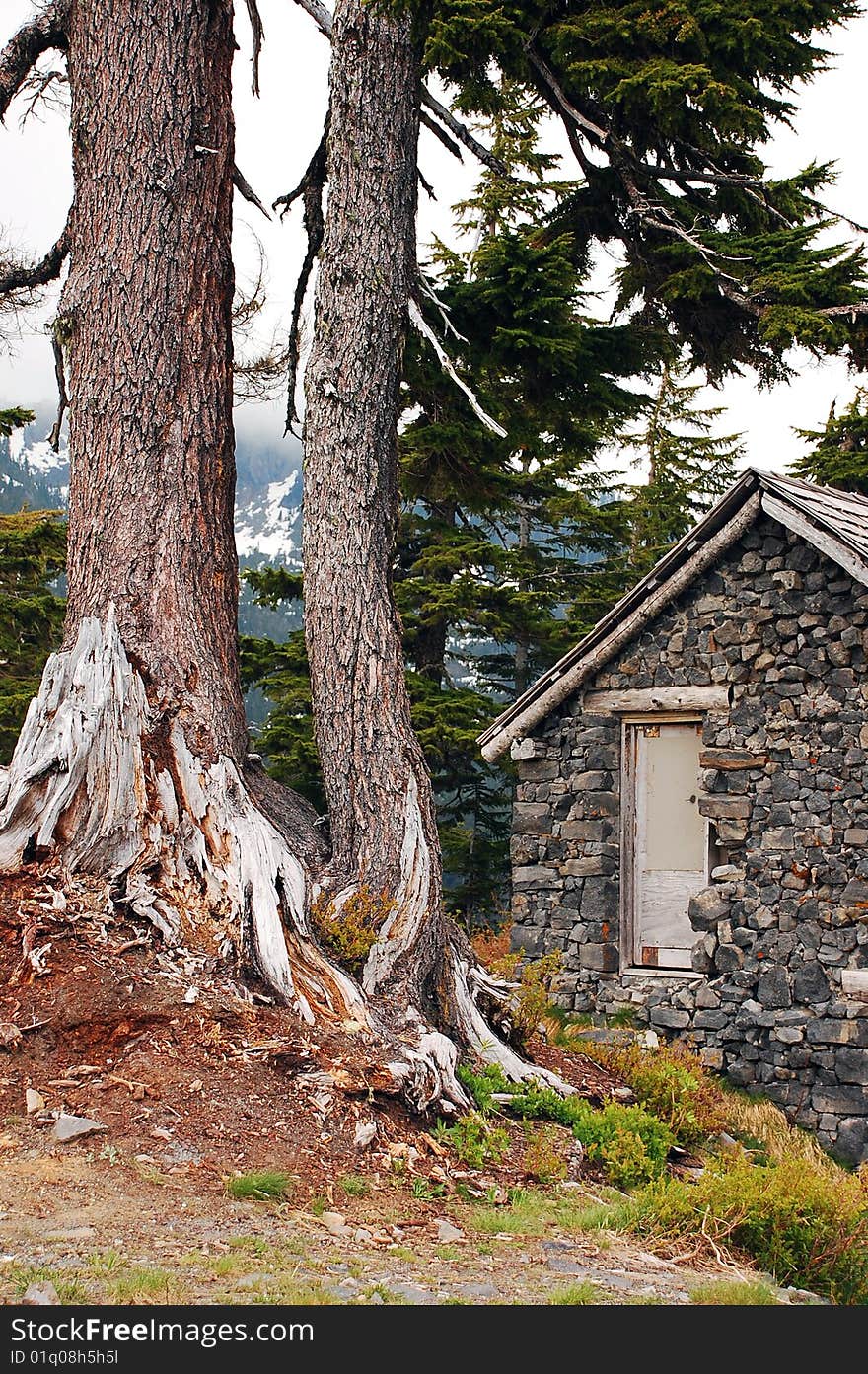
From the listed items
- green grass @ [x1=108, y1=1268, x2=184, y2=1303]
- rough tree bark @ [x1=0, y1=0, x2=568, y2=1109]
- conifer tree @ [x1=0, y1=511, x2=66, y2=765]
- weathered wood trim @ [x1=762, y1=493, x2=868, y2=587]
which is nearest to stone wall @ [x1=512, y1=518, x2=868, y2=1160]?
weathered wood trim @ [x1=762, y1=493, x2=868, y2=587]

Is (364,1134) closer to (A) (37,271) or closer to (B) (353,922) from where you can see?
(B) (353,922)

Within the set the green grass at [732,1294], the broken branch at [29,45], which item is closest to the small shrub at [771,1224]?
the green grass at [732,1294]

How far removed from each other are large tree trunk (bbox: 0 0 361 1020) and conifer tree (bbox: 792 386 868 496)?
12657 mm

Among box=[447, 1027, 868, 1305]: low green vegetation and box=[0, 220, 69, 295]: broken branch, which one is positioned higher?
box=[0, 220, 69, 295]: broken branch

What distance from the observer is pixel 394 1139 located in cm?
568

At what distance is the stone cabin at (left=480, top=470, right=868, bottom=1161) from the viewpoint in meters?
9.97

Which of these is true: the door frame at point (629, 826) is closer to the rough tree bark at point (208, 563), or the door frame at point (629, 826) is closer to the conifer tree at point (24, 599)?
the rough tree bark at point (208, 563)

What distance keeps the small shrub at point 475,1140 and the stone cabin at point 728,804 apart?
4773mm

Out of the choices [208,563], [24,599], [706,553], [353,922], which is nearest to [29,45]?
[208,563]

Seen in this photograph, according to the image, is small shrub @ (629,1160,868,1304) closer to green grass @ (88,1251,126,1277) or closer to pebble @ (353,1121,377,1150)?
pebble @ (353,1121,377,1150)

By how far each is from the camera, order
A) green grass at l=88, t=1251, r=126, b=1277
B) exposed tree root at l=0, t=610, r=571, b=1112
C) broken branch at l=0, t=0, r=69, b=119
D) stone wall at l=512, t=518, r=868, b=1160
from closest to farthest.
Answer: green grass at l=88, t=1251, r=126, b=1277 < exposed tree root at l=0, t=610, r=571, b=1112 < broken branch at l=0, t=0, r=69, b=119 < stone wall at l=512, t=518, r=868, b=1160

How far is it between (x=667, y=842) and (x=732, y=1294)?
694 centimetres

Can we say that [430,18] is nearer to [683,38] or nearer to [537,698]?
[683,38]

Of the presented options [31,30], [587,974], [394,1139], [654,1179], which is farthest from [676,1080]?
[31,30]
